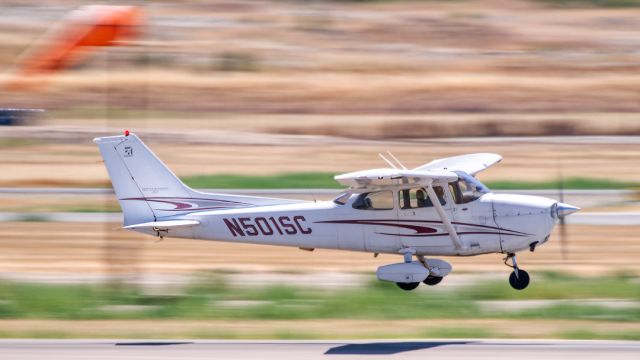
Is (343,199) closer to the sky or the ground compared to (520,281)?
closer to the sky

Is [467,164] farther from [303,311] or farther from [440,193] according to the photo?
[303,311]

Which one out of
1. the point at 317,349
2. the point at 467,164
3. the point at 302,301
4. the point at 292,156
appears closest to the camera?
the point at 317,349

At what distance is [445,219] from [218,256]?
21.4 ft

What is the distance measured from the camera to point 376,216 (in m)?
16.5

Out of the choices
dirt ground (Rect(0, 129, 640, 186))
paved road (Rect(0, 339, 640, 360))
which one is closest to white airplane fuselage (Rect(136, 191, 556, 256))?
paved road (Rect(0, 339, 640, 360))

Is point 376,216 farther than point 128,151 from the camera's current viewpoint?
No

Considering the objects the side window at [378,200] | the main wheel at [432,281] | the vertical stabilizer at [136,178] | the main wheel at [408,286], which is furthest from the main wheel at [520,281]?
the vertical stabilizer at [136,178]

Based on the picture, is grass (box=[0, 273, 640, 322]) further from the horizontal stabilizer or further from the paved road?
the paved road

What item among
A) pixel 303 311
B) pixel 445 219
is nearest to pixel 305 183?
pixel 445 219

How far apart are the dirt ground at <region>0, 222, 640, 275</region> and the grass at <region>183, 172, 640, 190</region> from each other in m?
6.36

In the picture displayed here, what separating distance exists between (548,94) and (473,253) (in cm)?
3315

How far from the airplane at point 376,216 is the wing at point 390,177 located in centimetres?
2

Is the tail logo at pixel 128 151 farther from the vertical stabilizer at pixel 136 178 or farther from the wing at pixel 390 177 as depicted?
the wing at pixel 390 177

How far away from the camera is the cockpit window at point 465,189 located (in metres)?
16.3
